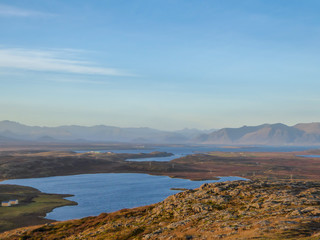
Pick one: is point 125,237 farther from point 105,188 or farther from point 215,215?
point 105,188

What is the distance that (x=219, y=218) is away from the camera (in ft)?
144

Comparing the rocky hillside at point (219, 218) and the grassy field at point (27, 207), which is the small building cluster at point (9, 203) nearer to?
the grassy field at point (27, 207)

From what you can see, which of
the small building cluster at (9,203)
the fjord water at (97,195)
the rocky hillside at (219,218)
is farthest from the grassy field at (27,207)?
the rocky hillside at (219,218)

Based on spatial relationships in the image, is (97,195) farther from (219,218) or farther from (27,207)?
(219,218)

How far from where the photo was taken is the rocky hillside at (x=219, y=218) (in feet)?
116

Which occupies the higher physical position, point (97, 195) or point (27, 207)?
point (27, 207)

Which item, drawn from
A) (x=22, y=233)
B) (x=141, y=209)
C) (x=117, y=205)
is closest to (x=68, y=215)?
(x=117, y=205)

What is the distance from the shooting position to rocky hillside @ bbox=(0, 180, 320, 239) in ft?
116

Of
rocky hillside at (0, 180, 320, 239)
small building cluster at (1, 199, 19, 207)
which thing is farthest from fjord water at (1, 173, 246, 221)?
rocky hillside at (0, 180, 320, 239)

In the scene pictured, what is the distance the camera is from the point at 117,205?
107938 millimetres

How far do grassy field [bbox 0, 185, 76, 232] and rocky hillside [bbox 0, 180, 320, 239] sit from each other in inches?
854

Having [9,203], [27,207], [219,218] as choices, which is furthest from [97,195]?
[219,218]

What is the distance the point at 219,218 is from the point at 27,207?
79.5 m

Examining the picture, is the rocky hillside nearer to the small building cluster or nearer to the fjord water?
the fjord water
